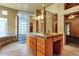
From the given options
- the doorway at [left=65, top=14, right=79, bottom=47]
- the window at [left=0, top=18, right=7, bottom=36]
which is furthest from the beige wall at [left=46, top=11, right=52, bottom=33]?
the window at [left=0, top=18, right=7, bottom=36]

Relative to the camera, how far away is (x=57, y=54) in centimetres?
207

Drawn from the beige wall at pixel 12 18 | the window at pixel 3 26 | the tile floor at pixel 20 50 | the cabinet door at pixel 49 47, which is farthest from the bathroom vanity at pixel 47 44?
the window at pixel 3 26

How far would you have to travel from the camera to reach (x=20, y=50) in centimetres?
210

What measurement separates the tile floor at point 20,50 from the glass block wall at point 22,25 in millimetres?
146

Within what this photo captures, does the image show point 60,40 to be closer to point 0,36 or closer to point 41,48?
point 41,48

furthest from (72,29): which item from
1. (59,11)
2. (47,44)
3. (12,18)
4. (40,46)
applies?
(12,18)

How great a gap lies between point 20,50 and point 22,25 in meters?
0.53

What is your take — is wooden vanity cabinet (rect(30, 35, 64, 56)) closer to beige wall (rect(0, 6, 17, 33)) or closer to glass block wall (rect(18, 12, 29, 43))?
glass block wall (rect(18, 12, 29, 43))

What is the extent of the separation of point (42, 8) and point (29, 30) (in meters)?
0.55

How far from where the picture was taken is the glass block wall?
215 centimetres

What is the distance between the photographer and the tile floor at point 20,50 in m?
2.01

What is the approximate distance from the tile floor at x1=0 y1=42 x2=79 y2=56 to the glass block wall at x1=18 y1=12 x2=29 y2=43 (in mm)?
146

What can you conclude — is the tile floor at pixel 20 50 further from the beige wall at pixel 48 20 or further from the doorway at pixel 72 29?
the beige wall at pixel 48 20

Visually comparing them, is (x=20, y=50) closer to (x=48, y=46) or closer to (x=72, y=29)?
(x=48, y=46)
